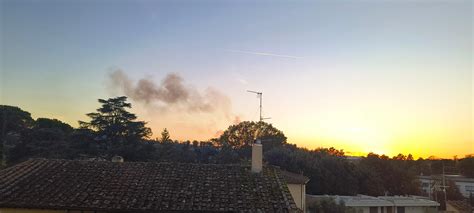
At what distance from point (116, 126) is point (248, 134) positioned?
24.9m

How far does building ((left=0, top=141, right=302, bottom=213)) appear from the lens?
46.1 ft

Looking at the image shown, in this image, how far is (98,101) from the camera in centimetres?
5134

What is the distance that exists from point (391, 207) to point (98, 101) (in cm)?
3583

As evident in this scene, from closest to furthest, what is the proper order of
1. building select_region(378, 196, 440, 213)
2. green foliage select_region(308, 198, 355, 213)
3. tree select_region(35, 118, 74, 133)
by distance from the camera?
green foliage select_region(308, 198, 355, 213)
building select_region(378, 196, 440, 213)
tree select_region(35, 118, 74, 133)

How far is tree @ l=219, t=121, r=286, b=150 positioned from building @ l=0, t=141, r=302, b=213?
50.0 meters

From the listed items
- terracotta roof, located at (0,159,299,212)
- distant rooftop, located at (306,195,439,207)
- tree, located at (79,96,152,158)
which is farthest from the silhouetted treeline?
terracotta roof, located at (0,159,299,212)

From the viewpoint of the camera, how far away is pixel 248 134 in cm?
6862

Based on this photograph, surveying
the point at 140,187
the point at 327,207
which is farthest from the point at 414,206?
the point at 140,187

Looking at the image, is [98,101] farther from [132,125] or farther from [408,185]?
[408,185]

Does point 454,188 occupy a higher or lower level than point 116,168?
lower

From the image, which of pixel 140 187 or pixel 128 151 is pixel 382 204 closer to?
pixel 128 151

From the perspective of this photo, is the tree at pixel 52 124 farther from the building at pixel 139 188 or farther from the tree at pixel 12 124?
the building at pixel 139 188

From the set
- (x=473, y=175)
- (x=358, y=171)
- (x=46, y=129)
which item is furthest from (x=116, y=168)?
(x=473, y=175)

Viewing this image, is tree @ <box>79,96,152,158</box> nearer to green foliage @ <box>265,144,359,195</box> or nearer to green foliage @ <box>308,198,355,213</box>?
green foliage @ <box>265,144,359,195</box>
